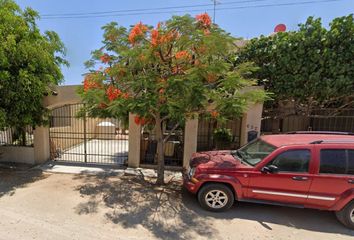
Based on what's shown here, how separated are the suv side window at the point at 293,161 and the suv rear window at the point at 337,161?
28 centimetres

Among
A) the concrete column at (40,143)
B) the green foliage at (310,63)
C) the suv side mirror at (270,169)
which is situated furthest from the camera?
the concrete column at (40,143)

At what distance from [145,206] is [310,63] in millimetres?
6525

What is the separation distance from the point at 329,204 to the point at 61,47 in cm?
931

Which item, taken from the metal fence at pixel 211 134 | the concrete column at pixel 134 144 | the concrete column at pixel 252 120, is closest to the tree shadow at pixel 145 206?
the concrete column at pixel 134 144

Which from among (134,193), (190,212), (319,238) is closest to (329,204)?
(319,238)

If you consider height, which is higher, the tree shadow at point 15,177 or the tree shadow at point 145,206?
the tree shadow at point 145,206

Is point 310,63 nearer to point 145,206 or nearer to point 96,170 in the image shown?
point 145,206

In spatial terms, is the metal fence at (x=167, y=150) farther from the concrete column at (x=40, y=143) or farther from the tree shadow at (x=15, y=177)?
the concrete column at (x=40, y=143)

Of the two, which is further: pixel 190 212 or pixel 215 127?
pixel 215 127

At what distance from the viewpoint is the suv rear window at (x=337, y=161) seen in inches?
155

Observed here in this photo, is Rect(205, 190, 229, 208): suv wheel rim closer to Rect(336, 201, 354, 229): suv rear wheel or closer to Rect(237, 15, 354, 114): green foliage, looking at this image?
Rect(336, 201, 354, 229): suv rear wheel

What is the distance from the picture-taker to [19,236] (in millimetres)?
3596

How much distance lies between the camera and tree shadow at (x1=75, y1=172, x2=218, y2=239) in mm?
3945

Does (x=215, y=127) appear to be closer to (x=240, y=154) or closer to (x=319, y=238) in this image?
(x=240, y=154)
